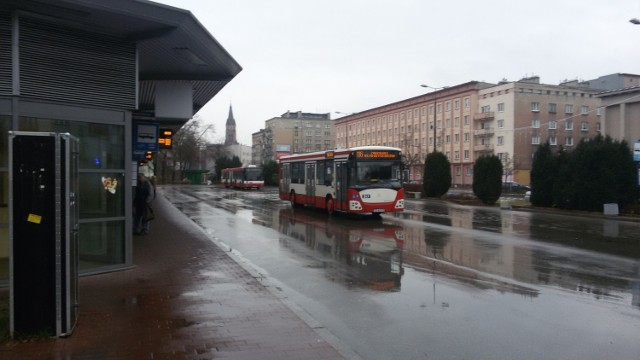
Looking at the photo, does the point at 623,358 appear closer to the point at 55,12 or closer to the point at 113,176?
the point at 113,176

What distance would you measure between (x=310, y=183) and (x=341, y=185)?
4.04 meters

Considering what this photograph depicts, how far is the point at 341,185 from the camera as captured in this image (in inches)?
842

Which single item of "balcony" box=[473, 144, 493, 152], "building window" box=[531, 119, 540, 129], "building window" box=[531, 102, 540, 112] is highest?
"building window" box=[531, 102, 540, 112]

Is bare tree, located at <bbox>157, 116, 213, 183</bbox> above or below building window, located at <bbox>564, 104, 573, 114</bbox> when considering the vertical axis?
below

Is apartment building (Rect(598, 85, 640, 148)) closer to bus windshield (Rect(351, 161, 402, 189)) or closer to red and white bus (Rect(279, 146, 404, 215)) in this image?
bus windshield (Rect(351, 161, 402, 189))

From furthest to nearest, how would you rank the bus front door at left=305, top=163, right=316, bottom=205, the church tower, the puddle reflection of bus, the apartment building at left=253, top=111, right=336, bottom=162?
the church tower < the apartment building at left=253, top=111, right=336, bottom=162 < the bus front door at left=305, top=163, right=316, bottom=205 < the puddle reflection of bus

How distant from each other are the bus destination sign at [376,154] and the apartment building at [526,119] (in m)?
57.4

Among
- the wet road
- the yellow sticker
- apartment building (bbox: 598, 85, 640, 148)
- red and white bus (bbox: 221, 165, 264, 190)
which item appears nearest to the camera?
the yellow sticker

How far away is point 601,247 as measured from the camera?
1373cm

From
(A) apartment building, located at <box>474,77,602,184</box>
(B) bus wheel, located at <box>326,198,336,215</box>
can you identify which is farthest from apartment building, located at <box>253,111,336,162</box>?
(B) bus wheel, located at <box>326,198,336,215</box>

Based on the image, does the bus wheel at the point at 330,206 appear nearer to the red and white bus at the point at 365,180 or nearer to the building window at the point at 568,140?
the red and white bus at the point at 365,180

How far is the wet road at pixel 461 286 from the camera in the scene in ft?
19.3

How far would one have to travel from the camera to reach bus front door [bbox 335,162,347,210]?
21.0 metres

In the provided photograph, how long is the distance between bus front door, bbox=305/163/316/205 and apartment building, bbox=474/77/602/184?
55110 mm
